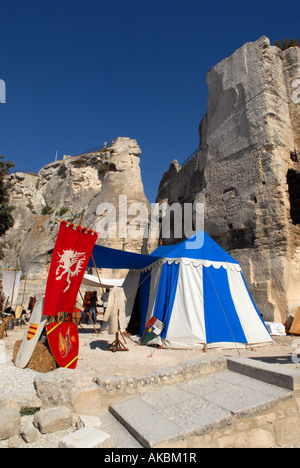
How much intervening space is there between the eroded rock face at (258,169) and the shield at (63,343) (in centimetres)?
545

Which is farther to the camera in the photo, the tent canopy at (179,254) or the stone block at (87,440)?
the tent canopy at (179,254)

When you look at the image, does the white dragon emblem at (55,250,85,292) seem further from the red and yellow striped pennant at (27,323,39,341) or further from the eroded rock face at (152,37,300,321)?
the eroded rock face at (152,37,300,321)

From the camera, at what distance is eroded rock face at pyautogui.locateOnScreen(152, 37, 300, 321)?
7.48m

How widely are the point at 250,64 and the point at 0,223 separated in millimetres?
13806

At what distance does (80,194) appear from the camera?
2627 cm

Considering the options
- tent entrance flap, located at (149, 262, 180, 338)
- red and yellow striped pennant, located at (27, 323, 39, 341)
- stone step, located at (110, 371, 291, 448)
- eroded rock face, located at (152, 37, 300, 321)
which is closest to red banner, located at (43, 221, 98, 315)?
red and yellow striped pennant, located at (27, 323, 39, 341)

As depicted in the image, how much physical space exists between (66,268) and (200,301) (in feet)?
9.08

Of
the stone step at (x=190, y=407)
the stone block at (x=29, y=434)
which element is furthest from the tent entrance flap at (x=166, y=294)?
the stone block at (x=29, y=434)

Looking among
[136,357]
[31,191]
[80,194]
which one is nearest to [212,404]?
[136,357]

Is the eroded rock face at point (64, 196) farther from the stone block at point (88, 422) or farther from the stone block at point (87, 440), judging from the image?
the stone block at point (87, 440)

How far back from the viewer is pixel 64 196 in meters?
27.2

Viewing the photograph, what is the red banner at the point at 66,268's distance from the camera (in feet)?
12.1

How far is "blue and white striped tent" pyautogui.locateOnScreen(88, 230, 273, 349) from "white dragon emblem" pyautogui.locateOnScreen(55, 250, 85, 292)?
223 centimetres
